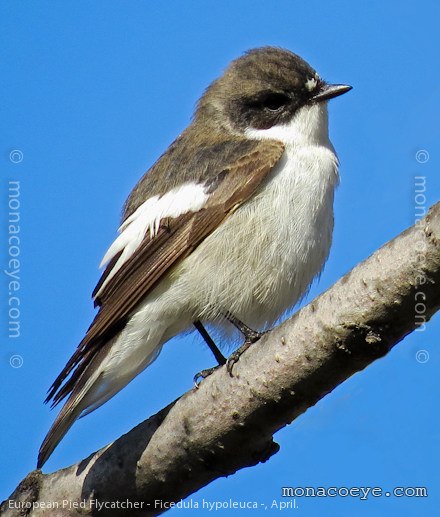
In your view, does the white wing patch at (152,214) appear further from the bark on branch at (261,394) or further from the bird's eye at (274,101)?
the bark on branch at (261,394)

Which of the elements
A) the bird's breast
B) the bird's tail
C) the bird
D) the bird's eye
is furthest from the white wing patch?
the bird's eye

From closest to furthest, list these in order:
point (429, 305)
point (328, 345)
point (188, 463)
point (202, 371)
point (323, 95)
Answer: point (429, 305) < point (328, 345) < point (188, 463) < point (202, 371) < point (323, 95)

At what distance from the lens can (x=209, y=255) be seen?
491 cm

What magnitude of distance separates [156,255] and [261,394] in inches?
61.2

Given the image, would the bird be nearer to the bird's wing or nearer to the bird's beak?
the bird's wing

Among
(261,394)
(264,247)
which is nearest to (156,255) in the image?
(264,247)

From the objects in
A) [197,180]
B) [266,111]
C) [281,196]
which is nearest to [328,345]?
[281,196]

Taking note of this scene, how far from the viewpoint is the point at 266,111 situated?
5.68 m

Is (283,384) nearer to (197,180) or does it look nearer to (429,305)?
(429,305)

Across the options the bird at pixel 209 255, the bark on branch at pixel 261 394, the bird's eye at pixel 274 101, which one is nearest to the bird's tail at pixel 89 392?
the bird at pixel 209 255

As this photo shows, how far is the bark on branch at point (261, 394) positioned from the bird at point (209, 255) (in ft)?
1.52

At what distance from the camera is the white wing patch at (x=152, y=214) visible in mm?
5051

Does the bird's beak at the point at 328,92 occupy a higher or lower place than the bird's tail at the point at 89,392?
higher

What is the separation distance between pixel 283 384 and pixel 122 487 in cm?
110
